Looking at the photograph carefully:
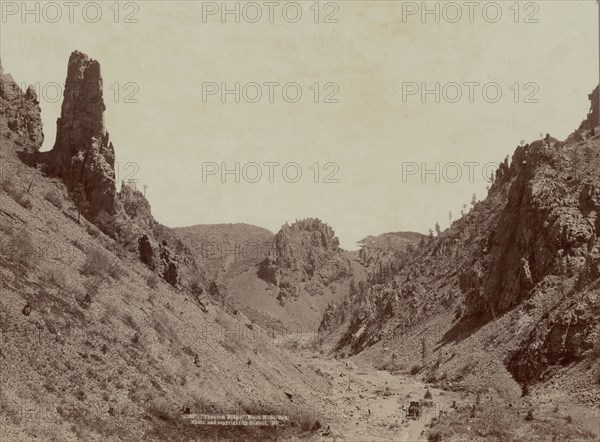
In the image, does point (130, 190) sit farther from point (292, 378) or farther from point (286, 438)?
point (286, 438)

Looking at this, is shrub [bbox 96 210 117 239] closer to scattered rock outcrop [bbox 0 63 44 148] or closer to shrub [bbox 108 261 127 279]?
shrub [bbox 108 261 127 279]

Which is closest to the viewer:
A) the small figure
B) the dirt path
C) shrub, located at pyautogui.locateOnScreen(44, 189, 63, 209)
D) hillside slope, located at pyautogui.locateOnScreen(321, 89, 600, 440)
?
the small figure

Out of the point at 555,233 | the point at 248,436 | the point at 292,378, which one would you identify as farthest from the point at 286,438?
the point at 555,233

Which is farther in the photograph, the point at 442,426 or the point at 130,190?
the point at 130,190

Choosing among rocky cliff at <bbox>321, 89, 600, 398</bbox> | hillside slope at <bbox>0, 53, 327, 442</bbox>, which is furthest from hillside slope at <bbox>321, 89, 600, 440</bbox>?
hillside slope at <bbox>0, 53, 327, 442</bbox>

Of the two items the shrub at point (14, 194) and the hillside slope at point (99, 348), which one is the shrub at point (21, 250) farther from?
the shrub at point (14, 194)

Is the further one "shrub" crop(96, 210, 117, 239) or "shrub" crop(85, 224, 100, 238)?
"shrub" crop(96, 210, 117, 239)
